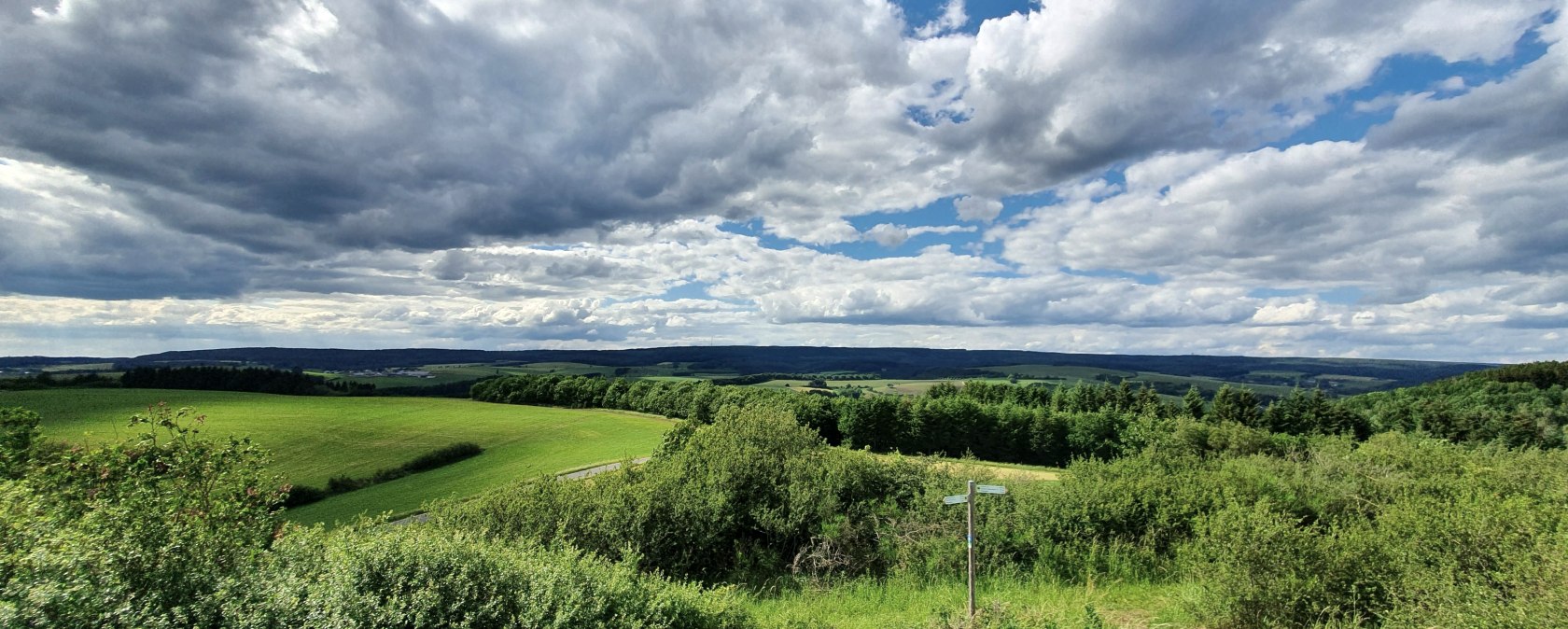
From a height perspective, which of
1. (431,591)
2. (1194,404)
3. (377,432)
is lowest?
(377,432)

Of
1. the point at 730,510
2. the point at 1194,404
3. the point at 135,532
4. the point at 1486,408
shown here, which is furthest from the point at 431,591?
the point at 1486,408

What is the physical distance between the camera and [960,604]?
14.1 metres

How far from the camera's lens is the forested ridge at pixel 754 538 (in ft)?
26.6

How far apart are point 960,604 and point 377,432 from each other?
6745 cm

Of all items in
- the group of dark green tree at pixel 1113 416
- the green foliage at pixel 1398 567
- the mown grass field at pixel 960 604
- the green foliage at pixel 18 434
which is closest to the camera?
the green foliage at pixel 1398 567

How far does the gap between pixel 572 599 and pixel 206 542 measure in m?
5.29

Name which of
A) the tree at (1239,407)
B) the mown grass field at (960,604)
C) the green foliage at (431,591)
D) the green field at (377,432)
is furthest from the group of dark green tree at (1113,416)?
the green foliage at (431,591)

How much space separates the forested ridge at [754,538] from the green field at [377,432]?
99.0 feet

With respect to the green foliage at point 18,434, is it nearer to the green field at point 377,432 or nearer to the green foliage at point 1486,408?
the green field at point 377,432

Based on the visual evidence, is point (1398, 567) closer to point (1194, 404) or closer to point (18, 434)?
point (18, 434)

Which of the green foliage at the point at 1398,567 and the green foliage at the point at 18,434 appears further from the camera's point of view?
the green foliage at the point at 18,434

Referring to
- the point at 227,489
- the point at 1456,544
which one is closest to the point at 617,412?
the point at 227,489

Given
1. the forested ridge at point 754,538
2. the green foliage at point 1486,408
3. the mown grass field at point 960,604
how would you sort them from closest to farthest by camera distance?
the forested ridge at point 754,538 → the mown grass field at point 960,604 → the green foliage at point 1486,408

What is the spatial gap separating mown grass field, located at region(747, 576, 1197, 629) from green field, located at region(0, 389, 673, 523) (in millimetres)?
34628
